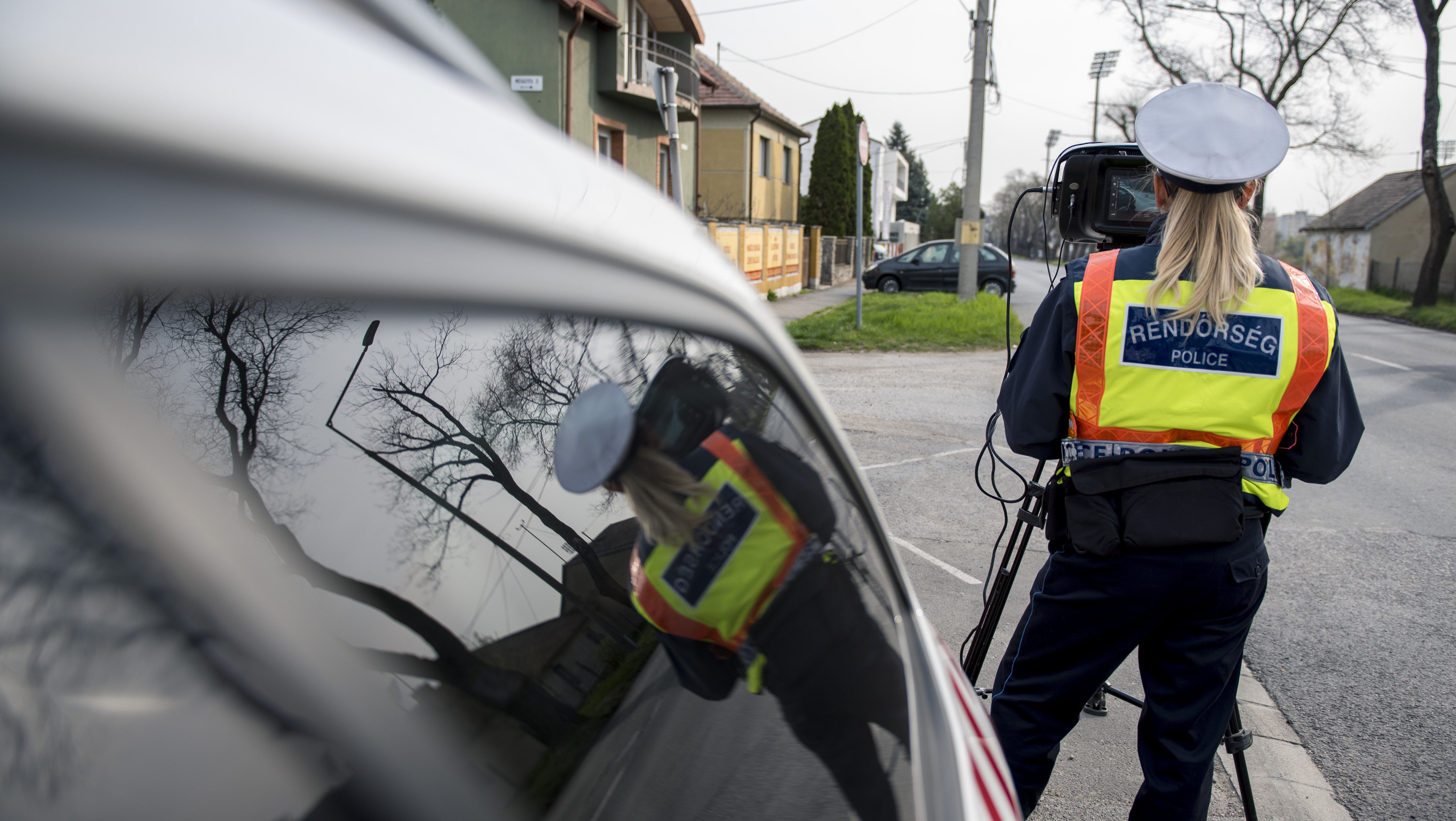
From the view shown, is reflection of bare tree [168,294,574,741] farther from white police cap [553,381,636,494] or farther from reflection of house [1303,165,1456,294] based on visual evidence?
reflection of house [1303,165,1456,294]

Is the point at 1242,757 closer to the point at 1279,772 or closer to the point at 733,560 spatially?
the point at 1279,772

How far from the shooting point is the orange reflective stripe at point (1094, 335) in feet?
6.24

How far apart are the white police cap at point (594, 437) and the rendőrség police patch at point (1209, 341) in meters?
1.39

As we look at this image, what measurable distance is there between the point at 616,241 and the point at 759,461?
32cm

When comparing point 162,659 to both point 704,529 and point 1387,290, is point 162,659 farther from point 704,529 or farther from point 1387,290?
point 1387,290

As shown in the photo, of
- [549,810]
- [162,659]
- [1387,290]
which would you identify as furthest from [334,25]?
[1387,290]

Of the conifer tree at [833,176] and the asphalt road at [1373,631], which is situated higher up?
the conifer tree at [833,176]

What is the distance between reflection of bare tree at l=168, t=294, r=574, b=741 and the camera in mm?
552

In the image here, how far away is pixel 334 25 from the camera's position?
726mm

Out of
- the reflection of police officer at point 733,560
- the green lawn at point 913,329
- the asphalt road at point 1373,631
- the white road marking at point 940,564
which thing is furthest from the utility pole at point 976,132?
the reflection of police officer at point 733,560

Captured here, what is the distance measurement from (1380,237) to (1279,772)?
1770 inches

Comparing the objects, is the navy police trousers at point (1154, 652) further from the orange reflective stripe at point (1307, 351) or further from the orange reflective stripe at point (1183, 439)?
the orange reflective stripe at point (1307, 351)

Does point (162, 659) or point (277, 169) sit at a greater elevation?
point (277, 169)

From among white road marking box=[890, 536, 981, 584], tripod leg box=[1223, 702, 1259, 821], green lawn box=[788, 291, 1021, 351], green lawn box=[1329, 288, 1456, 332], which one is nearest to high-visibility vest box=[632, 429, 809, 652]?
tripod leg box=[1223, 702, 1259, 821]
